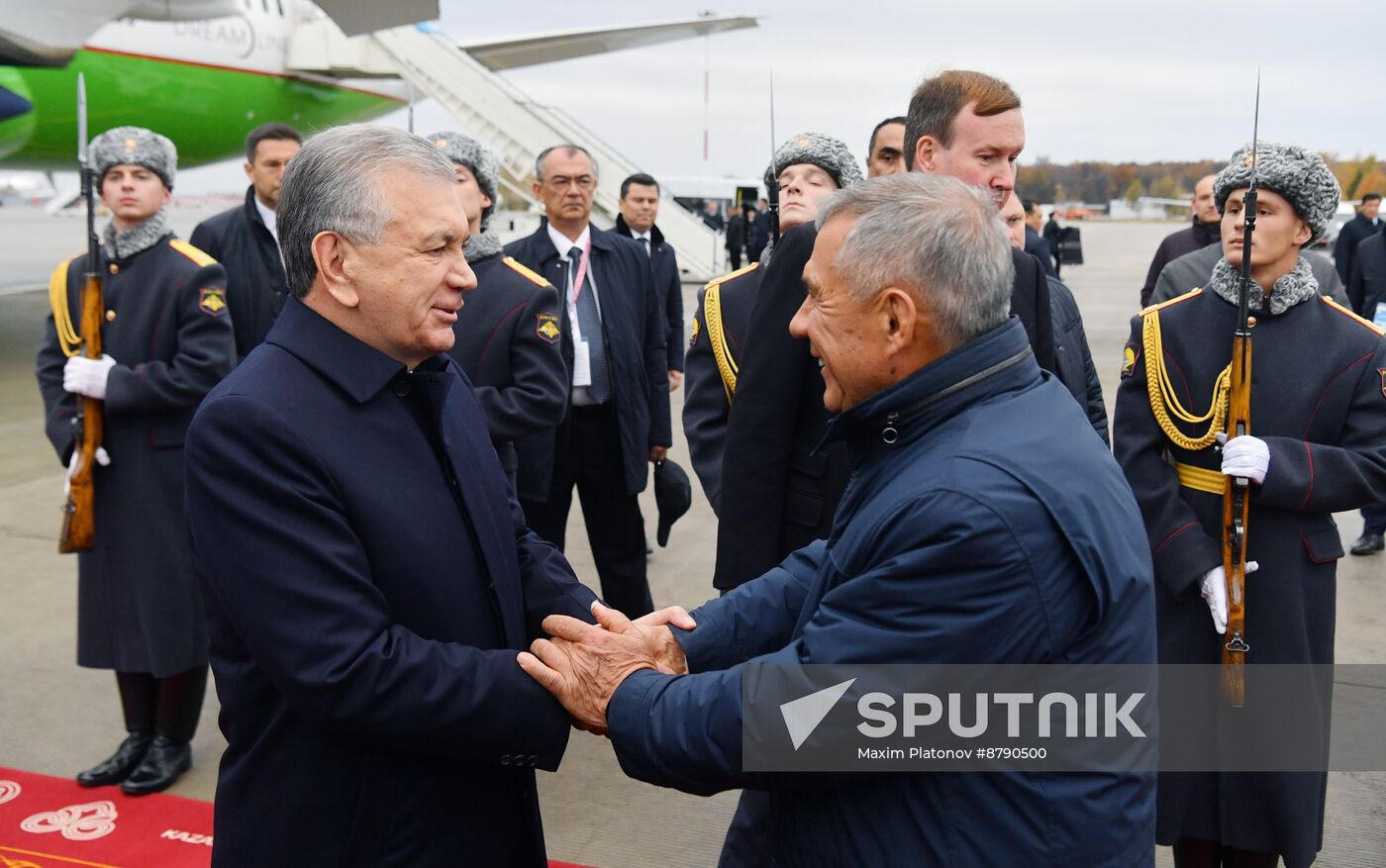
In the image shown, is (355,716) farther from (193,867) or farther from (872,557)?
(193,867)

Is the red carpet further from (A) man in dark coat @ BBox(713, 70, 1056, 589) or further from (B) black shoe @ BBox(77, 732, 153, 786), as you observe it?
(A) man in dark coat @ BBox(713, 70, 1056, 589)

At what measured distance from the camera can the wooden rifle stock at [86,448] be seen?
11.5 ft

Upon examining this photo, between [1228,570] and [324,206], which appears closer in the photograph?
[324,206]

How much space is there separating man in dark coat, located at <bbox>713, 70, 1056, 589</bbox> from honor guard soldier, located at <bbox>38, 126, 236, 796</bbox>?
1.78m

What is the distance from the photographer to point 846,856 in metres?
1.59

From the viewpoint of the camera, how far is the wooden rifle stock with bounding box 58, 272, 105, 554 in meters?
3.50

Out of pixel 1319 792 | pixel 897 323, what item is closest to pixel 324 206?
pixel 897 323

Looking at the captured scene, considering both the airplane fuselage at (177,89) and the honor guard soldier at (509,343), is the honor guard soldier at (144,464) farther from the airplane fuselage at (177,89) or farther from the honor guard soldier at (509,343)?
the airplane fuselage at (177,89)

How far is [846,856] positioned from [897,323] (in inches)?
28.6

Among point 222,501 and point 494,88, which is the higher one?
point 494,88

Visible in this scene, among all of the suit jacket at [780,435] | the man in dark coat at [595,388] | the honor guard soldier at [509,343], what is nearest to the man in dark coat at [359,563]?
the suit jacket at [780,435]

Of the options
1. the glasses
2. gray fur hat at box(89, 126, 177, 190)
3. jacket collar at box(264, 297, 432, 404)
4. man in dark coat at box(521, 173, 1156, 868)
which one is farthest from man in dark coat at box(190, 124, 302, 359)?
man in dark coat at box(521, 173, 1156, 868)

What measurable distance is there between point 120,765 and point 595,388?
2104mm

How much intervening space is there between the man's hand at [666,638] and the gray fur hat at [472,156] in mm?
2413
